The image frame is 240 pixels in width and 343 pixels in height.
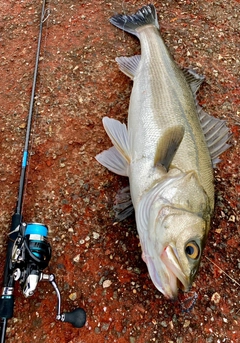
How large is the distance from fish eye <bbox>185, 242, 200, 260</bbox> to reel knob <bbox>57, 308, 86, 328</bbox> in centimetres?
90

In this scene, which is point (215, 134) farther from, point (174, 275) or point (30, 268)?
point (30, 268)

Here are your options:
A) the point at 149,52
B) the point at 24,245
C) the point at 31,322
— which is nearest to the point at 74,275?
the point at 31,322

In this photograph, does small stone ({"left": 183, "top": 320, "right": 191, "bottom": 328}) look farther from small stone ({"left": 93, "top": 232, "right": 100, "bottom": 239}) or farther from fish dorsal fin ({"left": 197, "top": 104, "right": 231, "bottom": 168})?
fish dorsal fin ({"left": 197, "top": 104, "right": 231, "bottom": 168})

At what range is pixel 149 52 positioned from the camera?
12.0 ft

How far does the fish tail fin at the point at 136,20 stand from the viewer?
4129mm

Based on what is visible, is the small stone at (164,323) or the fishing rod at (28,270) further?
the small stone at (164,323)

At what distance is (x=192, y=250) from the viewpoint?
2.28 meters

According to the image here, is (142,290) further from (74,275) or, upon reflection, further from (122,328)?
(74,275)

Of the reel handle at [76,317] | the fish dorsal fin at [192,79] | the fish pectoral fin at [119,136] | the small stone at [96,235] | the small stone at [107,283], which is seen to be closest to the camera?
the reel handle at [76,317]

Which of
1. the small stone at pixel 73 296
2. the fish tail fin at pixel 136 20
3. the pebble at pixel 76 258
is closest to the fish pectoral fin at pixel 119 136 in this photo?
the pebble at pixel 76 258

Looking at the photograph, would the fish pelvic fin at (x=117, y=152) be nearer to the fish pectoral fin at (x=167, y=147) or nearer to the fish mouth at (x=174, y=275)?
the fish pectoral fin at (x=167, y=147)

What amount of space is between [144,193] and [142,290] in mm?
812

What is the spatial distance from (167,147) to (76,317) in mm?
1514

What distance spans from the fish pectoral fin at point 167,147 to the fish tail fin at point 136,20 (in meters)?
1.97
